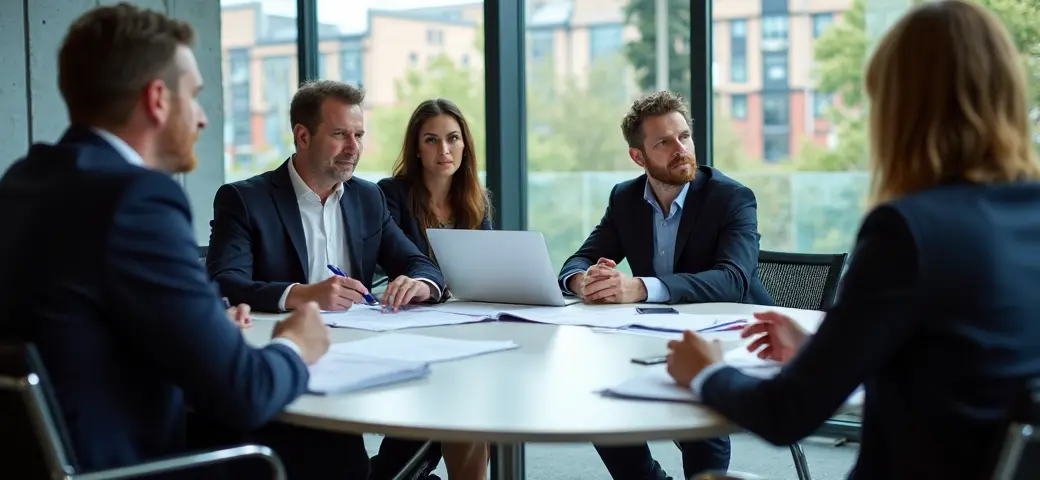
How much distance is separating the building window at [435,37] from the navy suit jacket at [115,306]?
3842mm

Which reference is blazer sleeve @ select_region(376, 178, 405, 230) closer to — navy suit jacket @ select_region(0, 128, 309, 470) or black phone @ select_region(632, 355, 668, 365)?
black phone @ select_region(632, 355, 668, 365)

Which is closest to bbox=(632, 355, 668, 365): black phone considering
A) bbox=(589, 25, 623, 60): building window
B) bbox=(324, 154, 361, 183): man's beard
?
bbox=(324, 154, 361, 183): man's beard

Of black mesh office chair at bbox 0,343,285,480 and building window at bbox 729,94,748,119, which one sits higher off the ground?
building window at bbox 729,94,748,119

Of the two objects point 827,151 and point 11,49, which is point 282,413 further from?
point 11,49

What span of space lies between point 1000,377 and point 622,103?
3516 millimetres

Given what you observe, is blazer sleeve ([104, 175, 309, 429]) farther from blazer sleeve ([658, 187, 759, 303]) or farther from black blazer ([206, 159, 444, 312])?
blazer sleeve ([658, 187, 759, 303])

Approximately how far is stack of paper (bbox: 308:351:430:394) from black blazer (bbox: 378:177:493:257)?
1853 millimetres

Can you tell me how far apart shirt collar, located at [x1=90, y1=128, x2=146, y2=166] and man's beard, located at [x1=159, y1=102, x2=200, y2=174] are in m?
0.06

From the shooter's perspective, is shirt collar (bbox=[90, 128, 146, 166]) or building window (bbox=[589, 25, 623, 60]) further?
building window (bbox=[589, 25, 623, 60])

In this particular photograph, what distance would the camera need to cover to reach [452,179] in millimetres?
4238

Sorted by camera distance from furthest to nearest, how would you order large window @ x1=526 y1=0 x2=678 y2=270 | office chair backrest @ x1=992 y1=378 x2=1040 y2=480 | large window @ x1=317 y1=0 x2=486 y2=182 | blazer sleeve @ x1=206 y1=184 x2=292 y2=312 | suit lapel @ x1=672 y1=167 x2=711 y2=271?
large window @ x1=317 y1=0 x2=486 y2=182 < large window @ x1=526 y1=0 x2=678 y2=270 < suit lapel @ x1=672 y1=167 x2=711 y2=271 < blazer sleeve @ x1=206 y1=184 x2=292 y2=312 < office chair backrest @ x1=992 y1=378 x2=1040 y2=480

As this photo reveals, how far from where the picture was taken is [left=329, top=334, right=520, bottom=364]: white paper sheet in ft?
6.97

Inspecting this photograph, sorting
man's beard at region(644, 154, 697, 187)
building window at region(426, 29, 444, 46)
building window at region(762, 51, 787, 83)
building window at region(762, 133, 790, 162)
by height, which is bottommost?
man's beard at region(644, 154, 697, 187)

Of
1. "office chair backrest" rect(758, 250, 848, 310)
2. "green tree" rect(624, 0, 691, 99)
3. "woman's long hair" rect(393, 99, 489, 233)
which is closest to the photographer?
"office chair backrest" rect(758, 250, 848, 310)
